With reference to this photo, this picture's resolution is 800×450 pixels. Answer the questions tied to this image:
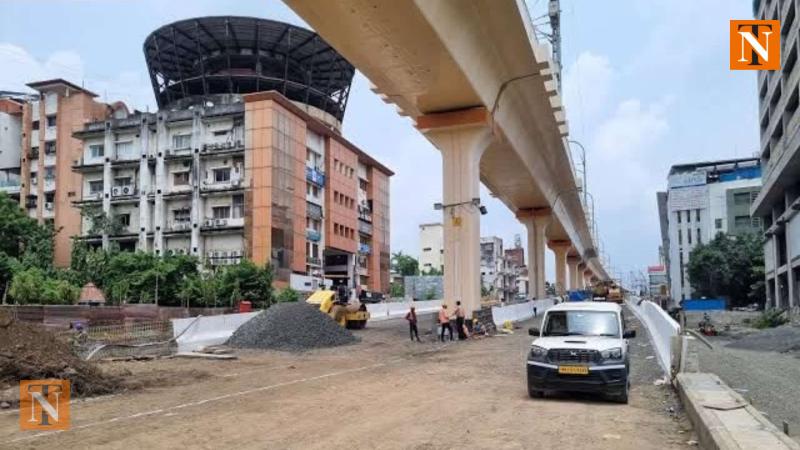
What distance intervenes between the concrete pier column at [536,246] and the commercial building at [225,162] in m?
22.6

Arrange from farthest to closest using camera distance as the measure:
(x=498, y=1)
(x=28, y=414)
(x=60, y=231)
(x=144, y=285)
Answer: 1. (x=60, y=231)
2. (x=144, y=285)
3. (x=498, y=1)
4. (x=28, y=414)

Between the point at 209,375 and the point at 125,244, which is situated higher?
the point at 125,244

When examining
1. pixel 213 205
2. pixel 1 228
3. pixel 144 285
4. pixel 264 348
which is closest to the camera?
pixel 264 348

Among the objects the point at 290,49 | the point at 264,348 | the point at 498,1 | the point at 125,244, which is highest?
the point at 290,49

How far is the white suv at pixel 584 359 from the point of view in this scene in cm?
1137

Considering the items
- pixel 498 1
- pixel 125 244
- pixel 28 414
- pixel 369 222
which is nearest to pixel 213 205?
pixel 125 244

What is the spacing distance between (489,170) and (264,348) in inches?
827

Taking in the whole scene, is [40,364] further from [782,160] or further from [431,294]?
[431,294]

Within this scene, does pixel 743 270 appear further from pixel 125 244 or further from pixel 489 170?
pixel 125 244

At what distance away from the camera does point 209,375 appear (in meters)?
16.3

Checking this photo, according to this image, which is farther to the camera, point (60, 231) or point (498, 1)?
point (60, 231)

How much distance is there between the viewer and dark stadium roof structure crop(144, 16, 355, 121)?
242 ft

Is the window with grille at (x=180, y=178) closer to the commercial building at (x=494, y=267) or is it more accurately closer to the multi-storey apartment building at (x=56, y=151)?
the multi-storey apartment building at (x=56, y=151)

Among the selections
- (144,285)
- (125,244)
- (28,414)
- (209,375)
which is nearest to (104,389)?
(28,414)
